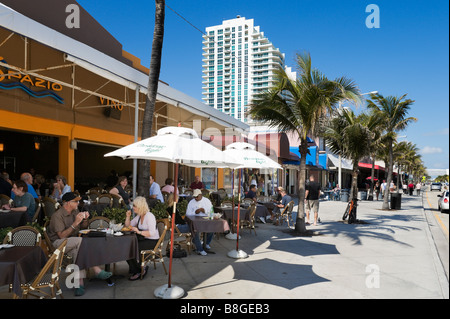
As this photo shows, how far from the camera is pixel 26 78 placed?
11336 millimetres

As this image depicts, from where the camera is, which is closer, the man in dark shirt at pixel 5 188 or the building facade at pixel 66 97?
the building facade at pixel 66 97

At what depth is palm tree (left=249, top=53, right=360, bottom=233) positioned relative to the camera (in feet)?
30.4

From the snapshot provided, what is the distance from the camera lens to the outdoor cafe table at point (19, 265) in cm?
352

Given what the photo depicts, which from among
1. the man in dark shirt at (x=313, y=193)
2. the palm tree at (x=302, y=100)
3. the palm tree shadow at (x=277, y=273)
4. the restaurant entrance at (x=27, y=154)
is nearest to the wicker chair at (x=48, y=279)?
the palm tree shadow at (x=277, y=273)

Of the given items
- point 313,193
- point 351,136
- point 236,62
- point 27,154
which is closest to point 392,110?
point 351,136

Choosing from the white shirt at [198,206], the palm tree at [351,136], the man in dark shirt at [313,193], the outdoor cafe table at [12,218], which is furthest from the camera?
the palm tree at [351,136]

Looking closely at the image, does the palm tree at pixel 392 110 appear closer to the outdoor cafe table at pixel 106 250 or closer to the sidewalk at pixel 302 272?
the sidewalk at pixel 302 272

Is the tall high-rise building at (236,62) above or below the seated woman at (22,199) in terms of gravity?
above

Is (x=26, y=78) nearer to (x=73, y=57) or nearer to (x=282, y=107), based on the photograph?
(x=73, y=57)

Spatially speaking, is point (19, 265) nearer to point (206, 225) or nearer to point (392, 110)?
point (206, 225)

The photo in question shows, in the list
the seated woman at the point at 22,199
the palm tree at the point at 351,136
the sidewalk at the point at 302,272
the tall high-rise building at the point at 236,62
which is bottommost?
the sidewalk at the point at 302,272

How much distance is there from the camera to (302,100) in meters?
9.46

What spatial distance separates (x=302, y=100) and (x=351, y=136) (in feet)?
14.6

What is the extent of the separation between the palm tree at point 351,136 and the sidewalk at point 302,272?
179 inches
